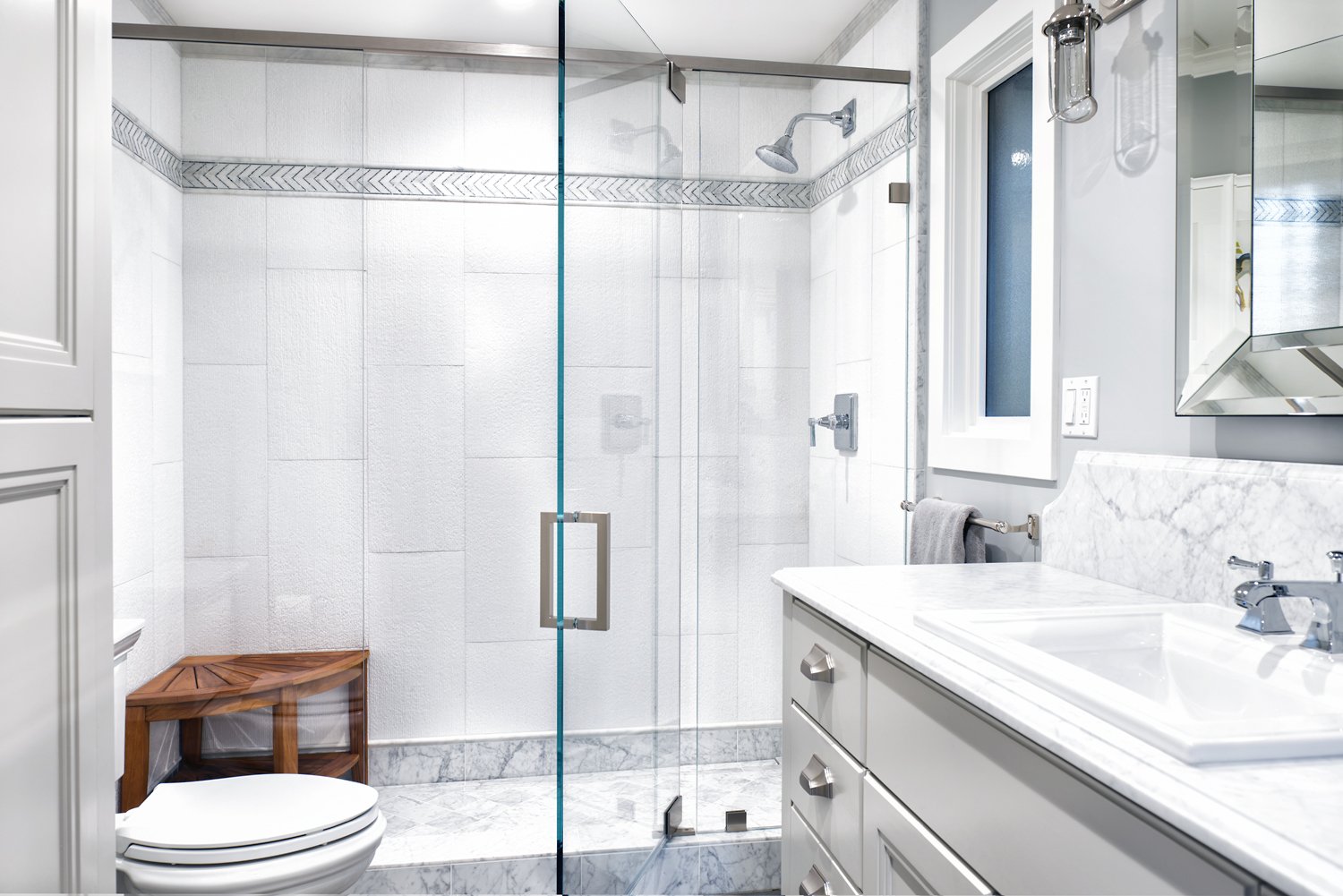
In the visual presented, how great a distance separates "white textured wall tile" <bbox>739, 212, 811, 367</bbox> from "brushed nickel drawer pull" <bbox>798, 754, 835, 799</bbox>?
102 cm

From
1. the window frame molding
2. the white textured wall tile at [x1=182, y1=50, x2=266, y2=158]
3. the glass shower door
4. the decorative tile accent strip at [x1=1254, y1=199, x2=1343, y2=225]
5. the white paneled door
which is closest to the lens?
the white paneled door

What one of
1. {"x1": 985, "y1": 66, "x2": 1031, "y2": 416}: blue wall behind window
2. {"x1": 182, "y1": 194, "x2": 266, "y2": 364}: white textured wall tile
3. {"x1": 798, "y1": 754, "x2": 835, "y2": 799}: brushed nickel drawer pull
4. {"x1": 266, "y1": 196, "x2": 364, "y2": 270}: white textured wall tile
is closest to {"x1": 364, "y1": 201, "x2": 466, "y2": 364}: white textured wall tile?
{"x1": 266, "y1": 196, "x2": 364, "y2": 270}: white textured wall tile

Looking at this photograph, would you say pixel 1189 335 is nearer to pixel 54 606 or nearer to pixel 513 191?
pixel 54 606

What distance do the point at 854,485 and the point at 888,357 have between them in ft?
1.16

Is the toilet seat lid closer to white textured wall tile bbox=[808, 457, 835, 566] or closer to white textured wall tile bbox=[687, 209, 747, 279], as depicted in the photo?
white textured wall tile bbox=[808, 457, 835, 566]

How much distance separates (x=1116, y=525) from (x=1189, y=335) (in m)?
0.33

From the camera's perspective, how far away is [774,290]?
2.06 metres

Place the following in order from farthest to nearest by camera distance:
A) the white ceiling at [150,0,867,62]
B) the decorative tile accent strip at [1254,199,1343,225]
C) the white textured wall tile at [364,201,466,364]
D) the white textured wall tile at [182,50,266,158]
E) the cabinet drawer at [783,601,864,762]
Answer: the white textured wall tile at [364,201,466,364] < the white ceiling at [150,0,867,62] < the white textured wall tile at [182,50,266,158] < the cabinet drawer at [783,601,864,762] < the decorative tile accent strip at [1254,199,1343,225]

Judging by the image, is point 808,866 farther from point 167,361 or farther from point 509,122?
point 509,122

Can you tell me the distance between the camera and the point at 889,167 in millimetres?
2186

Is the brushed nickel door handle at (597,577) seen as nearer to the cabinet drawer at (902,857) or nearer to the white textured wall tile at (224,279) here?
the cabinet drawer at (902,857)

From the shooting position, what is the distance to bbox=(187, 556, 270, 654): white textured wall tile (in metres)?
2.41

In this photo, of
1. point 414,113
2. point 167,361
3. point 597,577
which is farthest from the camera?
point 414,113

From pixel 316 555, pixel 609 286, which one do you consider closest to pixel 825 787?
pixel 609 286
